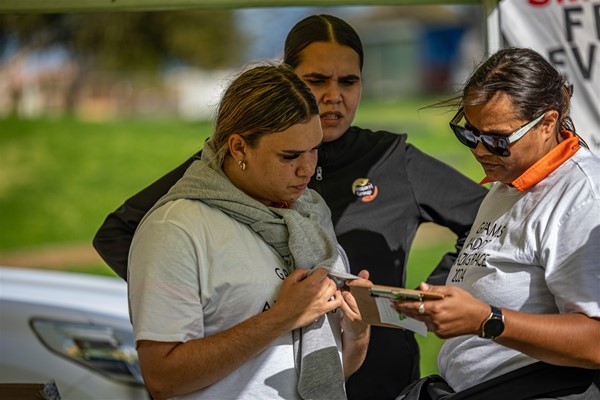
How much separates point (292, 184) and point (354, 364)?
0.54 m

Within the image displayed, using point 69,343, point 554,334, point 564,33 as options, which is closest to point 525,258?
point 554,334

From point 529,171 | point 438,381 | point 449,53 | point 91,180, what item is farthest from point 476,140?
point 449,53

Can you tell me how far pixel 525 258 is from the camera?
2.23m

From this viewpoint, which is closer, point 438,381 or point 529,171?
point 529,171

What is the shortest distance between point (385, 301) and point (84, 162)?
12.8 m

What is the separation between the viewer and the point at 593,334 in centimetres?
214

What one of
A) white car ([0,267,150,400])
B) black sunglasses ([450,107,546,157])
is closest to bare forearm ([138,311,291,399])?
black sunglasses ([450,107,546,157])

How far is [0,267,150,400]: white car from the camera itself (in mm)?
4086

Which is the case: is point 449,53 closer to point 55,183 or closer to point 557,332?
point 55,183

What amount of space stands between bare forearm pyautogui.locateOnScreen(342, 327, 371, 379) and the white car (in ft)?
6.08

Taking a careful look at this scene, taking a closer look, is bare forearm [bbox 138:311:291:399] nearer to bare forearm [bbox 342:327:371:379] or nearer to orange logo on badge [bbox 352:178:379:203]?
bare forearm [bbox 342:327:371:379]

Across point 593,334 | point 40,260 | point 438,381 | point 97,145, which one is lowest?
point 40,260

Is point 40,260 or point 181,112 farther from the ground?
point 181,112

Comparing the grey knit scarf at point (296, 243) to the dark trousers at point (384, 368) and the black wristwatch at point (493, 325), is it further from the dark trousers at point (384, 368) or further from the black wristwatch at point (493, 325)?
the dark trousers at point (384, 368)
